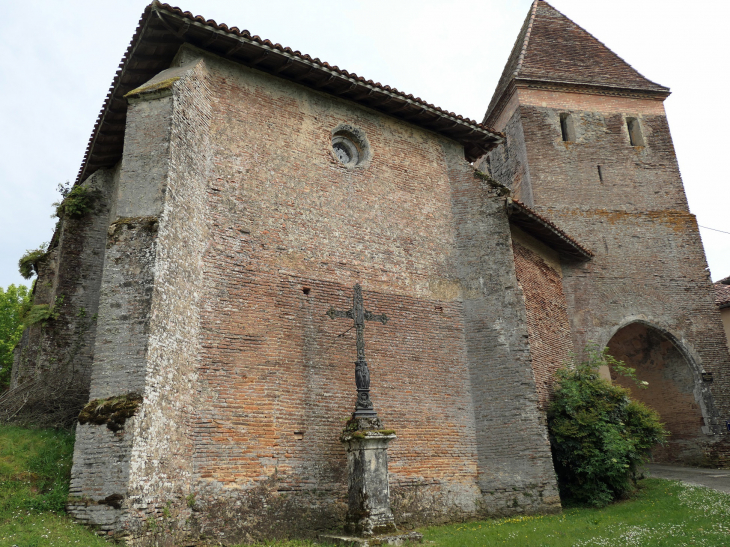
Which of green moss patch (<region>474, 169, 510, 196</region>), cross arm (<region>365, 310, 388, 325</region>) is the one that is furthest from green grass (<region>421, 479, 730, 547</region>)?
green moss patch (<region>474, 169, 510, 196</region>)

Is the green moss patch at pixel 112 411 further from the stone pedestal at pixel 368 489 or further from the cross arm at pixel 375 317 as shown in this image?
the cross arm at pixel 375 317

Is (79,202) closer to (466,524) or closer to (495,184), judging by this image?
(495,184)

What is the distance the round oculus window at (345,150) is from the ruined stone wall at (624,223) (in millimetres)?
6917

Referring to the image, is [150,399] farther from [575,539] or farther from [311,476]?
[575,539]

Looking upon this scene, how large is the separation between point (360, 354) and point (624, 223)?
36.1 feet

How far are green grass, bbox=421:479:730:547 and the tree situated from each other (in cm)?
2046

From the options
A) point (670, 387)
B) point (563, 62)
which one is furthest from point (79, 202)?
point (670, 387)

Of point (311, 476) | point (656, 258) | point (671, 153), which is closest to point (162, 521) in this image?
point (311, 476)

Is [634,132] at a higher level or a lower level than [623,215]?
higher

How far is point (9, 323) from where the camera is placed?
82.0 feet

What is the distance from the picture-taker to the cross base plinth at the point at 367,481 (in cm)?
787

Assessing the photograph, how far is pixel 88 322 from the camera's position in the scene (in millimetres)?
10547

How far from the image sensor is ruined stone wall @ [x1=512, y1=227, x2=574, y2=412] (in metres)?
12.1

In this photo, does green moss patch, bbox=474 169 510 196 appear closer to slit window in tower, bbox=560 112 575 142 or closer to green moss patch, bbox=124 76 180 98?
slit window in tower, bbox=560 112 575 142
